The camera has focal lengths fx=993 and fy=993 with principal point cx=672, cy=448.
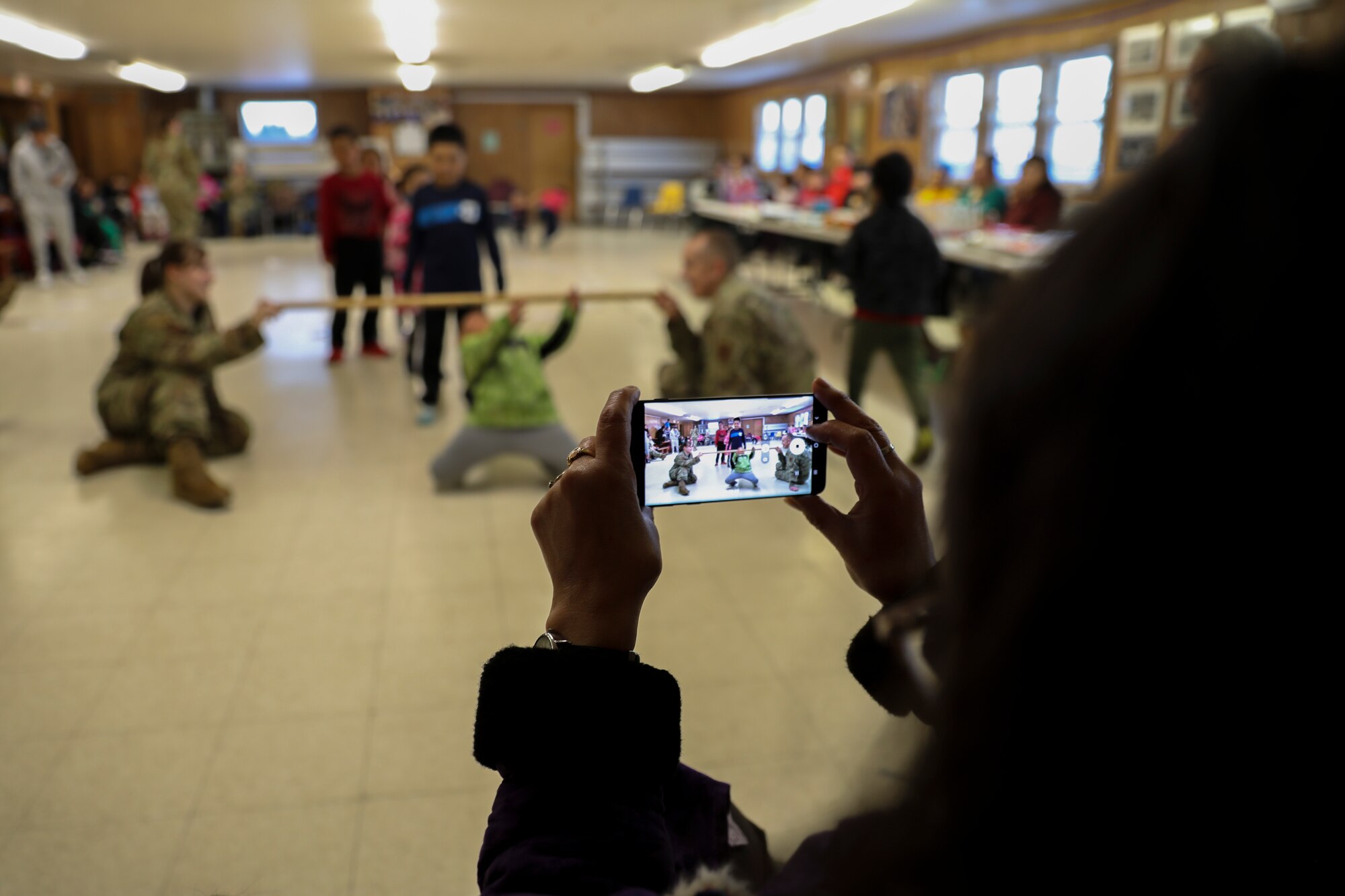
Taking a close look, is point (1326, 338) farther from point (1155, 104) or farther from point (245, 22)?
point (245, 22)

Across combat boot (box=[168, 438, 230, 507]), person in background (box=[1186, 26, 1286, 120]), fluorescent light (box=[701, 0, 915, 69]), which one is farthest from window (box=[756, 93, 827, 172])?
person in background (box=[1186, 26, 1286, 120])

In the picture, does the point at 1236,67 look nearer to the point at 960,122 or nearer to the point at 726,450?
the point at 726,450

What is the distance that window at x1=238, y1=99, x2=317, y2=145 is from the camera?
1820cm

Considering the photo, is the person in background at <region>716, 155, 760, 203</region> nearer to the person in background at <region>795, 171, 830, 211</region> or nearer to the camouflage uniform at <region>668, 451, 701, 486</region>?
the person in background at <region>795, 171, 830, 211</region>

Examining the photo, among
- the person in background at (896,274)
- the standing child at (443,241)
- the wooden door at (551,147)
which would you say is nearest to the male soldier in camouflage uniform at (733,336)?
the person in background at (896,274)

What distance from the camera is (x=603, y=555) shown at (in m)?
0.71

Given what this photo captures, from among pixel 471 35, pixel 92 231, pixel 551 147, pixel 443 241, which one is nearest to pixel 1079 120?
pixel 471 35

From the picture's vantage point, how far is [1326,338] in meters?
0.35

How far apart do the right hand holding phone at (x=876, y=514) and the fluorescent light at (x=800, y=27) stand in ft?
25.4

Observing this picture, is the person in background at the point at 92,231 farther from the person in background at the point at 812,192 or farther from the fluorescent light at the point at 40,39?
the person in background at the point at 812,192

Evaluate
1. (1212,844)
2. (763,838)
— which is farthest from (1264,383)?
(763,838)

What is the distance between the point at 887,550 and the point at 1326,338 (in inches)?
18.9

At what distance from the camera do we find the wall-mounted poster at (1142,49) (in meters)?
7.66

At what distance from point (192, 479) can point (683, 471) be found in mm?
3549
